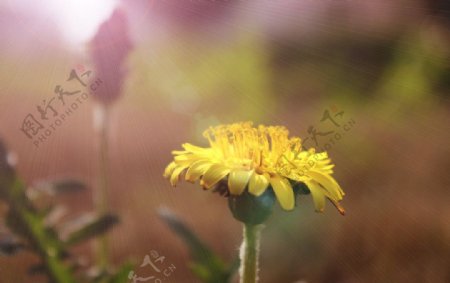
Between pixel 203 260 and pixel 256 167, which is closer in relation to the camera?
pixel 256 167

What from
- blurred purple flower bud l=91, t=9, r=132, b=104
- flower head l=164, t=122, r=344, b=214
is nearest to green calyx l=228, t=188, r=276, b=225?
flower head l=164, t=122, r=344, b=214

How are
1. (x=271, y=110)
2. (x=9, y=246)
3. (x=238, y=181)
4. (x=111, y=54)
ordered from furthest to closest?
(x=271, y=110), (x=111, y=54), (x=9, y=246), (x=238, y=181)

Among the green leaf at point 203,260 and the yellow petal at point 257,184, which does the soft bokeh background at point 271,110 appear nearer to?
the green leaf at point 203,260

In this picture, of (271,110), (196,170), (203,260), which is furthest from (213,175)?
(271,110)

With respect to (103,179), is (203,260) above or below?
below

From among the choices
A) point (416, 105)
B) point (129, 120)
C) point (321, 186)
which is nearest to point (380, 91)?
point (416, 105)

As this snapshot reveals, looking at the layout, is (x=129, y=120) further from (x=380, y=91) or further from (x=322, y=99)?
(x=380, y=91)

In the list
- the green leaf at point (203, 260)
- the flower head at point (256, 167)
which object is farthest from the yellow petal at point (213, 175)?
the green leaf at point (203, 260)

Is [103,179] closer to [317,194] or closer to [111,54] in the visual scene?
[111,54]
